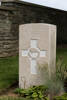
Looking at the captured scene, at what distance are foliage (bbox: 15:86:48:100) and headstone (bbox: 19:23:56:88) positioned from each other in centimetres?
28

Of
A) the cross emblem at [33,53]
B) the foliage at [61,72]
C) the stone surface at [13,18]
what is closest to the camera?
the foliage at [61,72]

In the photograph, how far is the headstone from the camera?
5.76 metres

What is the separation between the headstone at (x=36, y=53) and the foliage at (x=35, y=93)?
0.28 meters

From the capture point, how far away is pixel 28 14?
1080 centimetres

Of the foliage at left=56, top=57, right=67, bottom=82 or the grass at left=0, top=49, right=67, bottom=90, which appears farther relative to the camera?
the grass at left=0, top=49, right=67, bottom=90

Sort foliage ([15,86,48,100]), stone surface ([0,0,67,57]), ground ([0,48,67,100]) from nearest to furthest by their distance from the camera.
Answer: foliage ([15,86,48,100]) → ground ([0,48,67,100]) → stone surface ([0,0,67,57])

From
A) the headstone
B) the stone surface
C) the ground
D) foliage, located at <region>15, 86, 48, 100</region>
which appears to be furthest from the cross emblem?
the stone surface

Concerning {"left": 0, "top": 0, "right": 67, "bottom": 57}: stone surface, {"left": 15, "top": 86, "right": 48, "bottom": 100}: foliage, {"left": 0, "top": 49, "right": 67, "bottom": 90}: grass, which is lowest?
{"left": 15, "top": 86, "right": 48, "bottom": 100}: foliage

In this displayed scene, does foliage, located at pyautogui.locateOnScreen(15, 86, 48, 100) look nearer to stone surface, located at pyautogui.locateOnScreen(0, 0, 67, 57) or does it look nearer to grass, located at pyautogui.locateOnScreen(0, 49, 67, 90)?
grass, located at pyautogui.locateOnScreen(0, 49, 67, 90)

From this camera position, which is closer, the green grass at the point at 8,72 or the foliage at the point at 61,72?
the foliage at the point at 61,72

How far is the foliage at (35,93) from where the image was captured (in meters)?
5.27

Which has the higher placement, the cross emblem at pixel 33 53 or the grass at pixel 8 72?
the cross emblem at pixel 33 53

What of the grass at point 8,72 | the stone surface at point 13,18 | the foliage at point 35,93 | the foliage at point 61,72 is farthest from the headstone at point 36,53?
the stone surface at point 13,18

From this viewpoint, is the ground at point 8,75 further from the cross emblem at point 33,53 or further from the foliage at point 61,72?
the foliage at point 61,72
